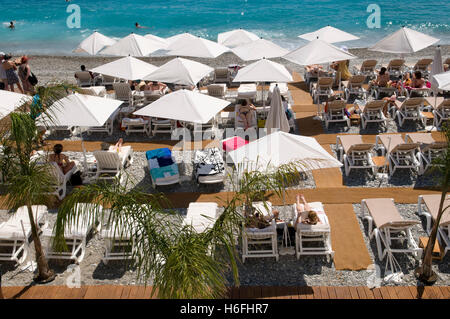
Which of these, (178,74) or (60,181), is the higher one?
(178,74)

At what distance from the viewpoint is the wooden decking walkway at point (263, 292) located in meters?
6.90

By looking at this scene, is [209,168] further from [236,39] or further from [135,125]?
[236,39]

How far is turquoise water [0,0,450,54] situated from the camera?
32.4 metres

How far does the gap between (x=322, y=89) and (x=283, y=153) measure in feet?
25.7

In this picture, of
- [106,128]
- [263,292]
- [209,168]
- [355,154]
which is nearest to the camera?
[263,292]

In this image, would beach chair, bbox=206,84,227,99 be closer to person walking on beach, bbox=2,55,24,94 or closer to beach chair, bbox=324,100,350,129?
beach chair, bbox=324,100,350,129

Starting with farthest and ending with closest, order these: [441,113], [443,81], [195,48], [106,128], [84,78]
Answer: [84,78], [195,48], [106,128], [441,113], [443,81]

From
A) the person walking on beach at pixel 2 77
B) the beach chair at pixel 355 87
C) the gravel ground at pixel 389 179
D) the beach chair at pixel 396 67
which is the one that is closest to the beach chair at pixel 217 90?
the beach chair at pixel 355 87

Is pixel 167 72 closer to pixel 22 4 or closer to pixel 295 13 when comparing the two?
pixel 295 13

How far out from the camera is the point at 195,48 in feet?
52.1

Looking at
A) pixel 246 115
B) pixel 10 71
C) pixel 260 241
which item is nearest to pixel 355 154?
pixel 246 115

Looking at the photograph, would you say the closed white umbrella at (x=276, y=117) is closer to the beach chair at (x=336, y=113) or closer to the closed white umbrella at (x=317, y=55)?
the beach chair at (x=336, y=113)

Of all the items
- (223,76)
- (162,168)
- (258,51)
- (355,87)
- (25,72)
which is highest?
(258,51)
